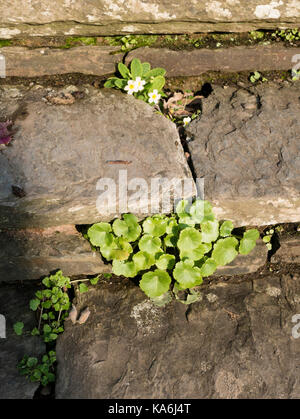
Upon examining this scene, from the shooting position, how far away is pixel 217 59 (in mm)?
2566

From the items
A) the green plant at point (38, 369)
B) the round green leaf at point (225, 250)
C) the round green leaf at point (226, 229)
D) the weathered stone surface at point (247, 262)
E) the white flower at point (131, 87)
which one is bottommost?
the green plant at point (38, 369)

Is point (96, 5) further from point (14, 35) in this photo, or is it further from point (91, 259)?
point (91, 259)

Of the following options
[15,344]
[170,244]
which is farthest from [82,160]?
[15,344]

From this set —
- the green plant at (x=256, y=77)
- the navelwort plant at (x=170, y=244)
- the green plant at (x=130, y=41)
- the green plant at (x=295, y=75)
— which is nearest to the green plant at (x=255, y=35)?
the green plant at (x=256, y=77)

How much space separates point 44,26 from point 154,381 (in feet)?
7.32

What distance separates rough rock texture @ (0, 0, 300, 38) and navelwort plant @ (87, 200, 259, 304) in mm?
1209

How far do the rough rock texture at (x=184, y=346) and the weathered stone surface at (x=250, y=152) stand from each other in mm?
561

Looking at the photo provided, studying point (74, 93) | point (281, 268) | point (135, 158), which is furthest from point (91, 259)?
point (281, 268)

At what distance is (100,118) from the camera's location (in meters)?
2.29

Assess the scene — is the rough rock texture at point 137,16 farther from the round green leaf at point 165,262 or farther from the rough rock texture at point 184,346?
the rough rock texture at point 184,346

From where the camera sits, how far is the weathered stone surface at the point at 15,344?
1.95 m

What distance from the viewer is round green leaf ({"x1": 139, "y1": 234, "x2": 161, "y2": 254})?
221 cm

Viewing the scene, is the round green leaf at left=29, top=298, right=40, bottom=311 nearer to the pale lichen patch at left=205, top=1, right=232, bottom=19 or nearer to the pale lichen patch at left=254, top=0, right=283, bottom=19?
the pale lichen patch at left=205, top=1, right=232, bottom=19

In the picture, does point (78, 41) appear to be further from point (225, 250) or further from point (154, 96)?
point (225, 250)
